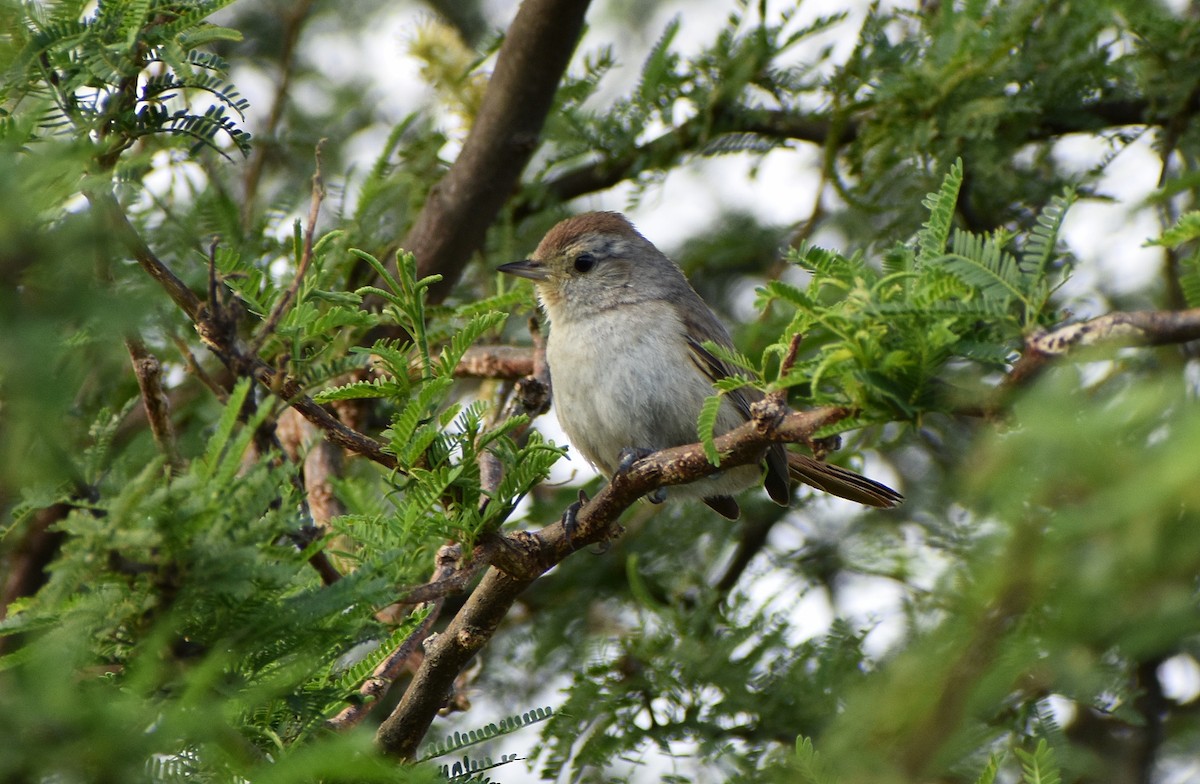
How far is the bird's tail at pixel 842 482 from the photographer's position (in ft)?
15.3

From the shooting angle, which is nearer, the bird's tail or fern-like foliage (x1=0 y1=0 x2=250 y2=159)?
fern-like foliage (x1=0 y1=0 x2=250 y2=159)

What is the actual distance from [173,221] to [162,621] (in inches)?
113

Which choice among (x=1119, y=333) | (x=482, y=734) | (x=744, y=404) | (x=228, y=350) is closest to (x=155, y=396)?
(x=228, y=350)

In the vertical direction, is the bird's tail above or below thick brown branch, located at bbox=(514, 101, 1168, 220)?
below

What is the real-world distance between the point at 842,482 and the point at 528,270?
1572 mm

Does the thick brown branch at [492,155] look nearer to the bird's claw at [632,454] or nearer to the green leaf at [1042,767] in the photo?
the bird's claw at [632,454]

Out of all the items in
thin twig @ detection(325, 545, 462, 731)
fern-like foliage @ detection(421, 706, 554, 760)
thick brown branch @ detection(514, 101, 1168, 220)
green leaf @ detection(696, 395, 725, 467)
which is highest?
thick brown branch @ detection(514, 101, 1168, 220)

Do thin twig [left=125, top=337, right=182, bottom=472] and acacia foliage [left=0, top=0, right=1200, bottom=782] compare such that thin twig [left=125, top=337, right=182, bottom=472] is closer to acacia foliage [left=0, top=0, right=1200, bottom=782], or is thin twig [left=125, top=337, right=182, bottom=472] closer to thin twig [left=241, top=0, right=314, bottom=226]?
acacia foliage [left=0, top=0, right=1200, bottom=782]

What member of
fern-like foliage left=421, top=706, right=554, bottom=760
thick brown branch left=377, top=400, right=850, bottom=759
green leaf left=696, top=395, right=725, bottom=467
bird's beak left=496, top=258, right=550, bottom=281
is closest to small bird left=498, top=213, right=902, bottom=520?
bird's beak left=496, top=258, right=550, bottom=281

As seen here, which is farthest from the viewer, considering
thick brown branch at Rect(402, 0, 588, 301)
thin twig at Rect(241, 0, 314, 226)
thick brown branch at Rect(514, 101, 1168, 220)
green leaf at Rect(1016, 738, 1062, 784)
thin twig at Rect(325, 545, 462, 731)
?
thin twig at Rect(241, 0, 314, 226)

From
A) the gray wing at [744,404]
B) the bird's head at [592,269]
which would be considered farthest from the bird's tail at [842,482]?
the bird's head at [592,269]

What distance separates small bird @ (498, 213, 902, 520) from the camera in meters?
4.41

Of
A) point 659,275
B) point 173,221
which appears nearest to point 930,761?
point 659,275

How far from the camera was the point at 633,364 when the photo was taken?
446 cm
